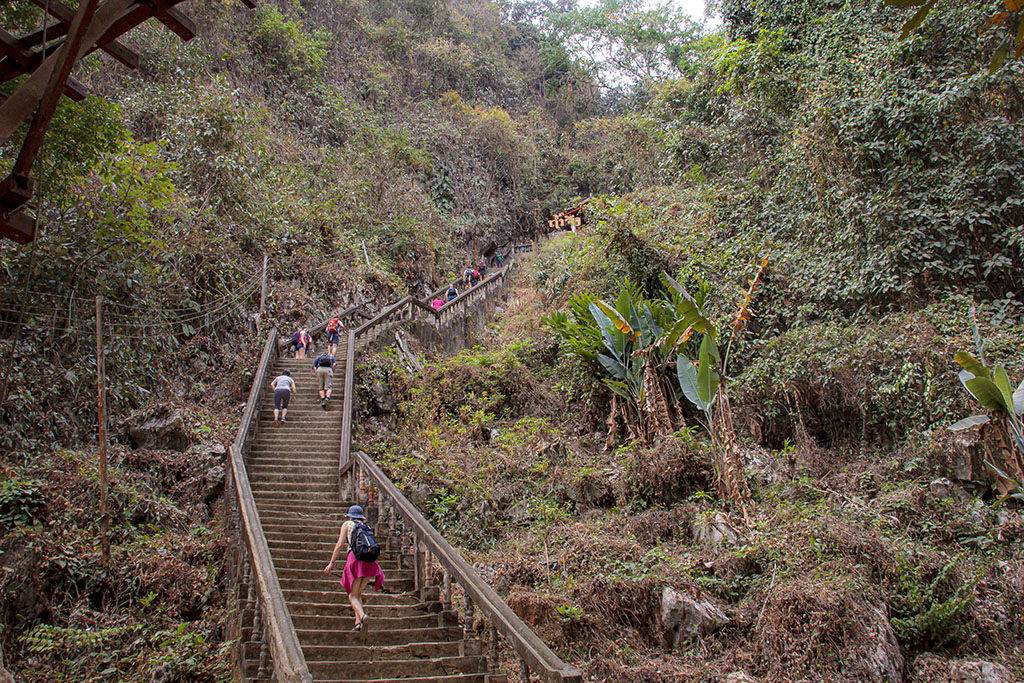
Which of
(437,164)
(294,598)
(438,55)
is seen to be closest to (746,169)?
(294,598)

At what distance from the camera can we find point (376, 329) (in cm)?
1593

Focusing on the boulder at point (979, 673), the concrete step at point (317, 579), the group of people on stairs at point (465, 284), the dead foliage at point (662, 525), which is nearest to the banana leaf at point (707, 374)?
the dead foliage at point (662, 525)

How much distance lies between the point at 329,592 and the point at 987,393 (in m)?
7.11

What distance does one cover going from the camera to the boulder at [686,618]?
643cm

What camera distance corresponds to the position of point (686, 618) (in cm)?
653

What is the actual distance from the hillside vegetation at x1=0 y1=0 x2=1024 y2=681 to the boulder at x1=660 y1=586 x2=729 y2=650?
5 centimetres

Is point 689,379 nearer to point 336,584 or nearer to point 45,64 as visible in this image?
point 336,584

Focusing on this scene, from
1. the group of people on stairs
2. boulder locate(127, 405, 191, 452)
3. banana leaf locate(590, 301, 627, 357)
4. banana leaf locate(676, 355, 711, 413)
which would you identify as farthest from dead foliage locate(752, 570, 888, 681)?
the group of people on stairs

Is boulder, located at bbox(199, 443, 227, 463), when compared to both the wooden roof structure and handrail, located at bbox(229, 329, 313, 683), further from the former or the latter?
the wooden roof structure

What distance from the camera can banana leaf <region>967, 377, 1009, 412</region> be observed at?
21.4 ft

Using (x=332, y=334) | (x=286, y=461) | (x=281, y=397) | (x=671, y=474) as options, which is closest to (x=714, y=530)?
(x=671, y=474)

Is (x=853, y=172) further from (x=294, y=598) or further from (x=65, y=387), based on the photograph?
(x=65, y=387)

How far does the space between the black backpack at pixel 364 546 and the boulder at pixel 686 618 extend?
298cm

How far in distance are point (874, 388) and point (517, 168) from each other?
27396 millimetres
